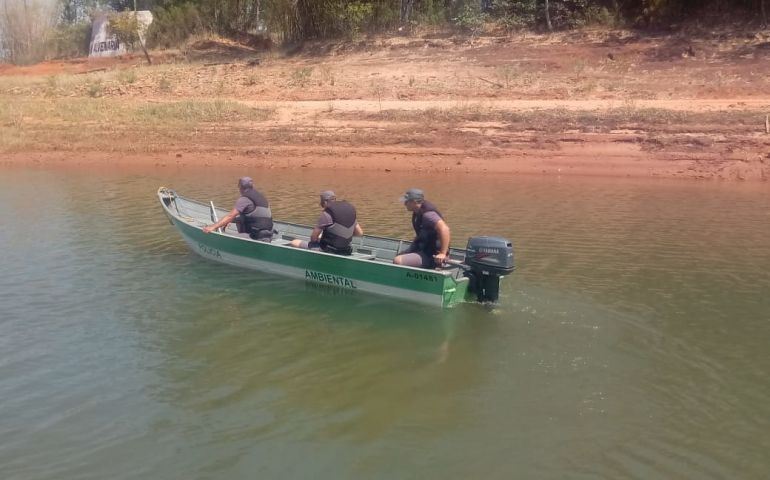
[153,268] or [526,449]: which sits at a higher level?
[153,268]

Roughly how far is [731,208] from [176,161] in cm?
1499

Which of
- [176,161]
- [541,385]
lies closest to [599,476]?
[541,385]

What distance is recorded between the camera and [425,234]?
9359mm

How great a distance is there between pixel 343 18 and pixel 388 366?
25.7 meters

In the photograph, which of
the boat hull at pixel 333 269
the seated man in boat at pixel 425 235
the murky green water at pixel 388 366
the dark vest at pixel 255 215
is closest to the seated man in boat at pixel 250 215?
the dark vest at pixel 255 215

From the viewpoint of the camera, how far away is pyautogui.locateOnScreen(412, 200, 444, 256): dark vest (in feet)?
30.5

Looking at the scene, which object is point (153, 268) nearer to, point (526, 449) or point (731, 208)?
point (526, 449)

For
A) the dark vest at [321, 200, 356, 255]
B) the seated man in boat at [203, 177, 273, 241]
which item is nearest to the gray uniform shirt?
the seated man in boat at [203, 177, 273, 241]

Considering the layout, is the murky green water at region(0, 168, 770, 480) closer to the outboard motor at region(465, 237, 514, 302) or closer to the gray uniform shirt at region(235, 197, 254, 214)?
the outboard motor at region(465, 237, 514, 302)

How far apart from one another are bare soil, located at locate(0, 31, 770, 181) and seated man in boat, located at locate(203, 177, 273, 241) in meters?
9.31

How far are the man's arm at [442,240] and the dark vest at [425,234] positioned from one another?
0.10 meters

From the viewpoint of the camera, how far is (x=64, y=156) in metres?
22.6

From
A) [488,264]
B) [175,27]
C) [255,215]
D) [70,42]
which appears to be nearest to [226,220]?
[255,215]

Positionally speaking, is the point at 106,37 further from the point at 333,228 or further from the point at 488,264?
the point at 488,264
